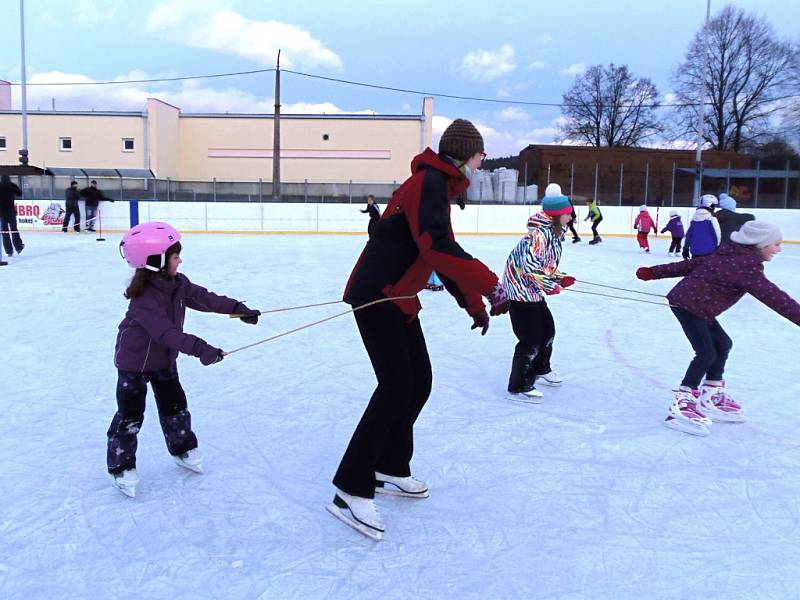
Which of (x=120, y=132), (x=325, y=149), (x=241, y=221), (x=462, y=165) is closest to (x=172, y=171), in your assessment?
(x=120, y=132)

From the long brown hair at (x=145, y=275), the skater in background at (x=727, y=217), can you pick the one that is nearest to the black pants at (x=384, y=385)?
the long brown hair at (x=145, y=275)

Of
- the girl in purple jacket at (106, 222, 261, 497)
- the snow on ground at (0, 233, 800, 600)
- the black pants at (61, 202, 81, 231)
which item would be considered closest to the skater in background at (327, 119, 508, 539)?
the snow on ground at (0, 233, 800, 600)

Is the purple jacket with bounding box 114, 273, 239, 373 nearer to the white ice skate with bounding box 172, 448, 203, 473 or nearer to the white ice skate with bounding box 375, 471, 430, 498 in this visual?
the white ice skate with bounding box 172, 448, 203, 473

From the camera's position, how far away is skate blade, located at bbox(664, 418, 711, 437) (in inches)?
144

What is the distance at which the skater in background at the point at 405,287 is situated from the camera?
2305 mm

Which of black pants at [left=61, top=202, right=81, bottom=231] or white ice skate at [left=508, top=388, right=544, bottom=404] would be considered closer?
white ice skate at [left=508, top=388, right=544, bottom=404]

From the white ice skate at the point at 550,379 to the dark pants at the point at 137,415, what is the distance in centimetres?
240

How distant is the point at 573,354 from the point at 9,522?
157 inches

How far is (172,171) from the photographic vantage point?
3497cm

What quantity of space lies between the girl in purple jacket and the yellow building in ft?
102

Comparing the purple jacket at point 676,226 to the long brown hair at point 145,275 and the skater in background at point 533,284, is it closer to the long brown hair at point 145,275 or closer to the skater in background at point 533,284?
the skater in background at point 533,284

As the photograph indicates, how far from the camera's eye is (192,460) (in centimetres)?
304

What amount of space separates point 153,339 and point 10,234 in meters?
10.3

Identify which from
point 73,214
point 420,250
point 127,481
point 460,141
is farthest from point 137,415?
point 73,214
